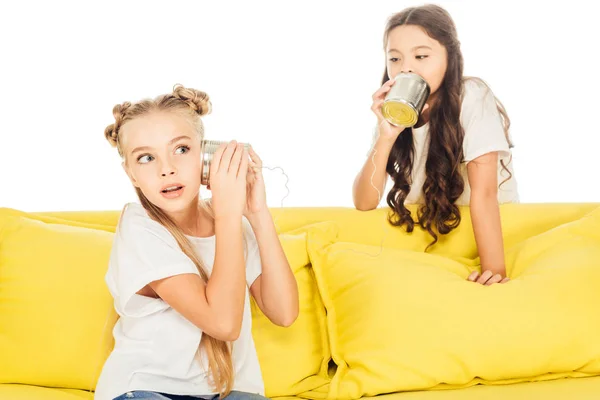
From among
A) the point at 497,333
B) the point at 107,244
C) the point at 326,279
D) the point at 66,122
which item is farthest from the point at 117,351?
the point at 66,122

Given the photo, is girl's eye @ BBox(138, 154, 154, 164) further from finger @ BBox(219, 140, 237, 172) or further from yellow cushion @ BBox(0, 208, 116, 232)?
yellow cushion @ BBox(0, 208, 116, 232)

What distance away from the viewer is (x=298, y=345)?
71.4 inches

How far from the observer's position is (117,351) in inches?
59.0

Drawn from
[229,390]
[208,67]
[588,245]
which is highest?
[208,67]

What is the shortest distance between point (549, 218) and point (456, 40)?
546 millimetres

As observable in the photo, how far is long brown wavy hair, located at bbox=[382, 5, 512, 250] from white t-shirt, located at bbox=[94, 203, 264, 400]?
752 millimetres

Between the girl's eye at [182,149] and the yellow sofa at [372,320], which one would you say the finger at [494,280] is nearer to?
the yellow sofa at [372,320]

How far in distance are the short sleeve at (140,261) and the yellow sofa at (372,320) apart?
0.65 feet

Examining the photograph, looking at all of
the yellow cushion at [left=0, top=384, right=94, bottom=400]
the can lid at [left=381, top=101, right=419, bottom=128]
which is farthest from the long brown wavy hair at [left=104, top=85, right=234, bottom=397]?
the can lid at [left=381, top=101, right=419, bottom=128]

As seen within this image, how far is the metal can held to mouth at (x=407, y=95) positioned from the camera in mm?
1872

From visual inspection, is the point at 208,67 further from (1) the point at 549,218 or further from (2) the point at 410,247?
(1) the point at 549,218

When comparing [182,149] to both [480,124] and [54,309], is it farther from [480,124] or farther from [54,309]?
[480,124]

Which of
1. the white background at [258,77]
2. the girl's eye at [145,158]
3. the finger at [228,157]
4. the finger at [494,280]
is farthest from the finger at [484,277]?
the white background at [258,77]

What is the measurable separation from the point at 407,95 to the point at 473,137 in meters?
0.29
